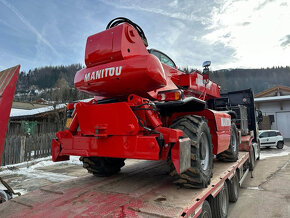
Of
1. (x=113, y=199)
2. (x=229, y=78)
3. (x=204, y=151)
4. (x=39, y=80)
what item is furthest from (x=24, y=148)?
(x=229, y=78)

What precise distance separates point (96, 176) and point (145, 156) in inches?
81.3

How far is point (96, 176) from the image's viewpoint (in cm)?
450

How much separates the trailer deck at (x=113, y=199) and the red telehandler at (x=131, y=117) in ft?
1.19

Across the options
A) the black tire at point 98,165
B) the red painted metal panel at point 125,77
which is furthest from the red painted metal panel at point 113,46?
the black tire at point 98,165

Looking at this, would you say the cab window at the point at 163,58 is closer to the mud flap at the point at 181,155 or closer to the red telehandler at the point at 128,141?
the red telehandler at the point at 128,141

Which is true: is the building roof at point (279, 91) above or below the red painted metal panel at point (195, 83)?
above

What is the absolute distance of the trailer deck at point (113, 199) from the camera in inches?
99.8

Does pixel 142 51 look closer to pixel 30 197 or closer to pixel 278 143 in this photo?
pixel 30 197

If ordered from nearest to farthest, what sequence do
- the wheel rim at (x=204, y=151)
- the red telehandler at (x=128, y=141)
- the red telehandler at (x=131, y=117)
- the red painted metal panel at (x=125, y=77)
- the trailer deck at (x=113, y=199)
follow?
1. the trailer deck at (x=113, y=199)
2. the red telehandler at (x=128, y=141)
3. the red telehandler at (x=131, y=117)
4. the red painted metal panel at (x=125, y=77)
5. the wheel rim at (x=204, y=151)

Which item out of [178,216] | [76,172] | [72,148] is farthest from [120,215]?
[76,172]

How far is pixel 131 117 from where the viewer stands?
3.08m

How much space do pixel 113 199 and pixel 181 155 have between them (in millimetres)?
1130

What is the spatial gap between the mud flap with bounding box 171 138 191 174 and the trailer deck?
16.7 inches

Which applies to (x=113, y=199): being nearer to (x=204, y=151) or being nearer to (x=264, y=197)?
(x=204, y=151)
